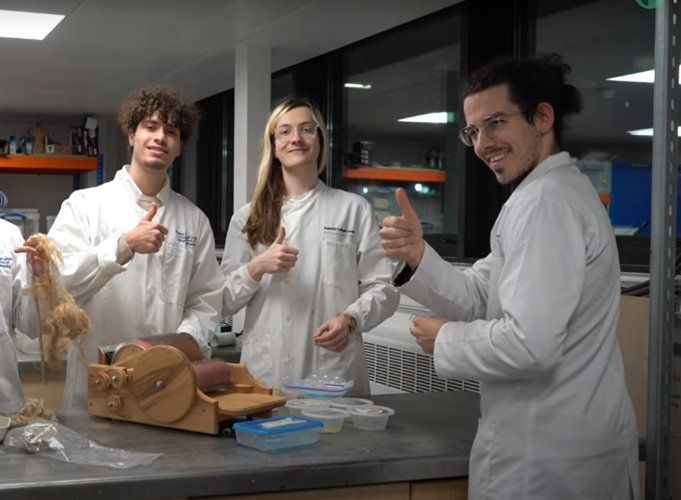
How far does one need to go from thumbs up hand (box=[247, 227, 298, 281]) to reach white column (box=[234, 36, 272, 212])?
2098mm

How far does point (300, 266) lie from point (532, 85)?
1.17m

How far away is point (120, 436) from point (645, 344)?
1239mm

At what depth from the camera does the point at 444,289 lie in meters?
1.80

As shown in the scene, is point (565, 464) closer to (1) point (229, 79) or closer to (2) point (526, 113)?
(2) point (526, 113)

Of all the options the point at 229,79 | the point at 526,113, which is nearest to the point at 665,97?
the point at 526,113

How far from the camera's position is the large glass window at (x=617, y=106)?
288 cm

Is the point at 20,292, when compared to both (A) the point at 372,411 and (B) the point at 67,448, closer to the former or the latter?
(B) the point at 67,448

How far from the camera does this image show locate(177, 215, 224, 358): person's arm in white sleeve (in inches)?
98.0

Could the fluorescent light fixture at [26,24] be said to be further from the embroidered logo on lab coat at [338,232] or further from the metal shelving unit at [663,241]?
the metal shelving unit at [663,241]

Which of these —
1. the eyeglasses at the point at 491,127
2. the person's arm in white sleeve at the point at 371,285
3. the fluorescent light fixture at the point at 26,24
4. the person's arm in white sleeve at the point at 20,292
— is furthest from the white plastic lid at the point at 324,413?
the fluorescent light fixture at the point at 26,24

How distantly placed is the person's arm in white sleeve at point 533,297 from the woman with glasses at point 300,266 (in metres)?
0.99

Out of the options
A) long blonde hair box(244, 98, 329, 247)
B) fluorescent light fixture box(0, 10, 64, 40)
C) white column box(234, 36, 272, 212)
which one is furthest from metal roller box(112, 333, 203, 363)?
white column box(234, 36, 272, 212)

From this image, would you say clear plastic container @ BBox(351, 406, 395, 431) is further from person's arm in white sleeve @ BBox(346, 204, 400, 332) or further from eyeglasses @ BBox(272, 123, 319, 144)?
eyeglasses @ BBox(272, 123, 319, 144)

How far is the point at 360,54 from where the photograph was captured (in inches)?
176
